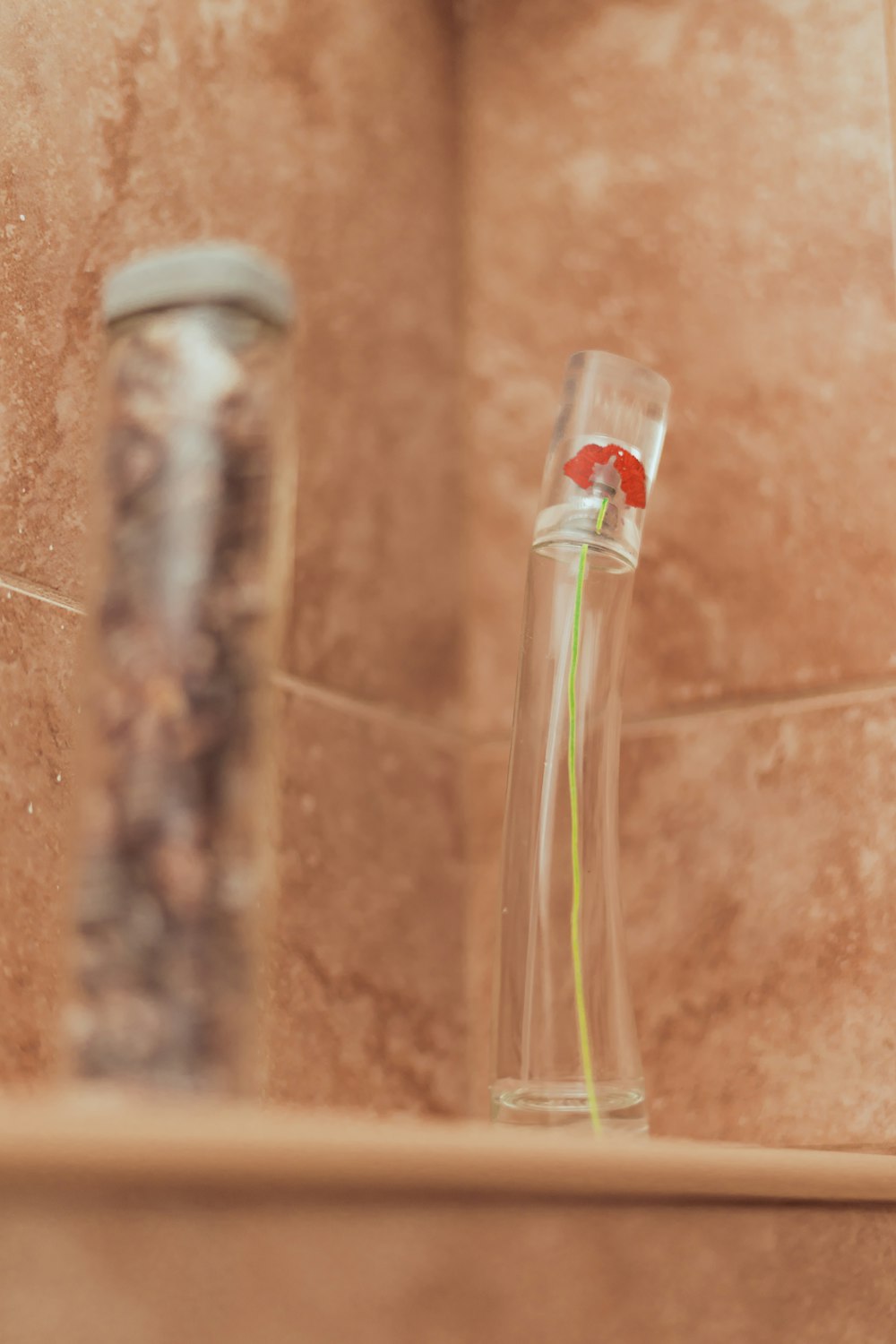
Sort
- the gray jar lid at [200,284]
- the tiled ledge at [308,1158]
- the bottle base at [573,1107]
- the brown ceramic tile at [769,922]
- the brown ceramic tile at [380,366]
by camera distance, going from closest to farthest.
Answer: the tiled ledge at [308,1158] → the gray jar lid at [200,284] → the bottle base at [573,1107] → the brown ceramic tile at [769,922] → the brown ceramic tile at [380,366]

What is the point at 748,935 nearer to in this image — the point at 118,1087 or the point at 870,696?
the point at 870,696

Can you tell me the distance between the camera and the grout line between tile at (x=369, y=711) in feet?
2.41

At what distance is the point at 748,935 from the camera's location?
2.31 feet

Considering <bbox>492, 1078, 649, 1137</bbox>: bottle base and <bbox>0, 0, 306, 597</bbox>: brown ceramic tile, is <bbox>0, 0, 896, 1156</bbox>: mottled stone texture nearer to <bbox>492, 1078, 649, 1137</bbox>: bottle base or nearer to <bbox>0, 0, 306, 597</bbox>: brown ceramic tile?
<bbox>0, 0, 306, 597</bbox>: brown ceramic tile

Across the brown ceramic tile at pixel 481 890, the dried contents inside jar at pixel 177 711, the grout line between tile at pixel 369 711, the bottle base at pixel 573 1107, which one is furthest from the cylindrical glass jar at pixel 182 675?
the brown ceramic tile at pixel 481 890

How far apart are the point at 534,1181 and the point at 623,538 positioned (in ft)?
1.12

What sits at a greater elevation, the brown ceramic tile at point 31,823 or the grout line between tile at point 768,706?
the grout line between tile at point 768,706

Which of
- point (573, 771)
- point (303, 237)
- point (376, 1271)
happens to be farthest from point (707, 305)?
point (376, 1271)

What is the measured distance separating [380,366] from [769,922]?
0.39 meters

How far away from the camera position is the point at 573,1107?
0.55 meters

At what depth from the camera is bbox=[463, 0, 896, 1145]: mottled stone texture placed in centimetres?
69

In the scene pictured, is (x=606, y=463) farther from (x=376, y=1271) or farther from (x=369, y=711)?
(x=376, y=1271)

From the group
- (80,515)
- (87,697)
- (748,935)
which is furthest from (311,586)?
(87,697)

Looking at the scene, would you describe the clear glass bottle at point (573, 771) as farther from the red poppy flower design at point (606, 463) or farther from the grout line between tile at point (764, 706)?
the grout line between tile at point (764, 706)
